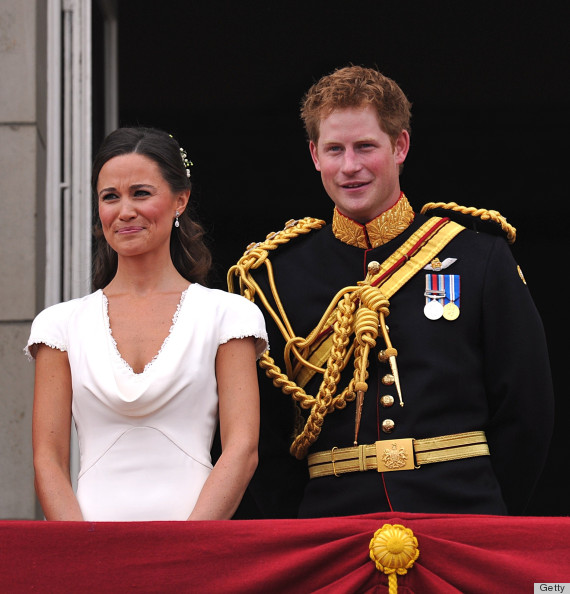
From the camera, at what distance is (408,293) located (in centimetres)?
323

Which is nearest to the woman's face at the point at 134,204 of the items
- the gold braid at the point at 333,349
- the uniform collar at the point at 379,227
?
the gold braid at the point at 333,349

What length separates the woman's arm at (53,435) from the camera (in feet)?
8.75

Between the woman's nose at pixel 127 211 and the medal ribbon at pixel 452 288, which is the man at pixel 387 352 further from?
the woman's nose at pixel 127 211

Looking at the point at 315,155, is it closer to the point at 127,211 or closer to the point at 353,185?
the point at 353,185

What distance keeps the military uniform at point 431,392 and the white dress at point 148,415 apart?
0.42m

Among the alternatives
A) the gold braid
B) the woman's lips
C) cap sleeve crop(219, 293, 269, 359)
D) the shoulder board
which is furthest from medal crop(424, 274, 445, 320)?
the woman's lips

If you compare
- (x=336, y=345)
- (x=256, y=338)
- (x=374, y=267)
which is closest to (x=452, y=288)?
(x=374, y=267)

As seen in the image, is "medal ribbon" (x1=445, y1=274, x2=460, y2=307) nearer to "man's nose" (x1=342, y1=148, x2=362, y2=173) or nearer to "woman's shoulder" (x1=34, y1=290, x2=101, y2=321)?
"man's nose" (x1=342, y1=148, x2=362, y2=173)

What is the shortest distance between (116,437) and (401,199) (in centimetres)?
104

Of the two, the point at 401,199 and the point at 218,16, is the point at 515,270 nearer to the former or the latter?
the point at 401,199

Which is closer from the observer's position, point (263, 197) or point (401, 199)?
point (401, 199)

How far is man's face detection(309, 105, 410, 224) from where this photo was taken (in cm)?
322

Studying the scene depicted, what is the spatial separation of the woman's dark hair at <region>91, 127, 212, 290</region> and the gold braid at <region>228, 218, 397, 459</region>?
27 centimetres

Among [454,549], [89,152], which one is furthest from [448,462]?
[89,152]
